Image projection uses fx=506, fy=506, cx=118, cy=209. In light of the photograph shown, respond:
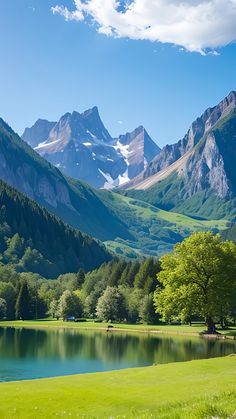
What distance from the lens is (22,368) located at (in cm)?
6419

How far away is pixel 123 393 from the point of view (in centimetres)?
3309

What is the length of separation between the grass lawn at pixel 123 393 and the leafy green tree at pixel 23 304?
135 m

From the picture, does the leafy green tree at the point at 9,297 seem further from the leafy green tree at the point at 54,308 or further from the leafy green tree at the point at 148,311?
the leafy green tree at the point at 148,311

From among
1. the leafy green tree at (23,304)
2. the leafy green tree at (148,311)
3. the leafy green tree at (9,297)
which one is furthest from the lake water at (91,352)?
the leafy green tree at (9,297)

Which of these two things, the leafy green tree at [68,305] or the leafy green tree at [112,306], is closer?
the leafy green tree at [112,306]

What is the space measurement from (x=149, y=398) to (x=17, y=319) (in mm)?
150468

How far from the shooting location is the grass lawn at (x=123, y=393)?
26.5 meters

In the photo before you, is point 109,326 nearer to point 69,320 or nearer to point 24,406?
point 69,320

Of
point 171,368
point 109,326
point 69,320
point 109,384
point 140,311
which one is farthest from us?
point 69,320

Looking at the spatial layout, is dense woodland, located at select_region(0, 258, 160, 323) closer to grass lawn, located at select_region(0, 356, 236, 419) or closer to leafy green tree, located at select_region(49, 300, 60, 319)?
leafy green tree, located at select_region(49, 300, 60, 319)

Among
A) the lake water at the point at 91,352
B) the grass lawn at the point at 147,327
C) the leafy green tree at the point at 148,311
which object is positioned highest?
the leafy green tree at the point at 148,311

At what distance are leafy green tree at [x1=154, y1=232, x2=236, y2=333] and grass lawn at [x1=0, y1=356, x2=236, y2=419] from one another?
171 feet

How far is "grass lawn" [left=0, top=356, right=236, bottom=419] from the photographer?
26453mm

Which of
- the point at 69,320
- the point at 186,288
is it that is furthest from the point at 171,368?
the point at 69,320
